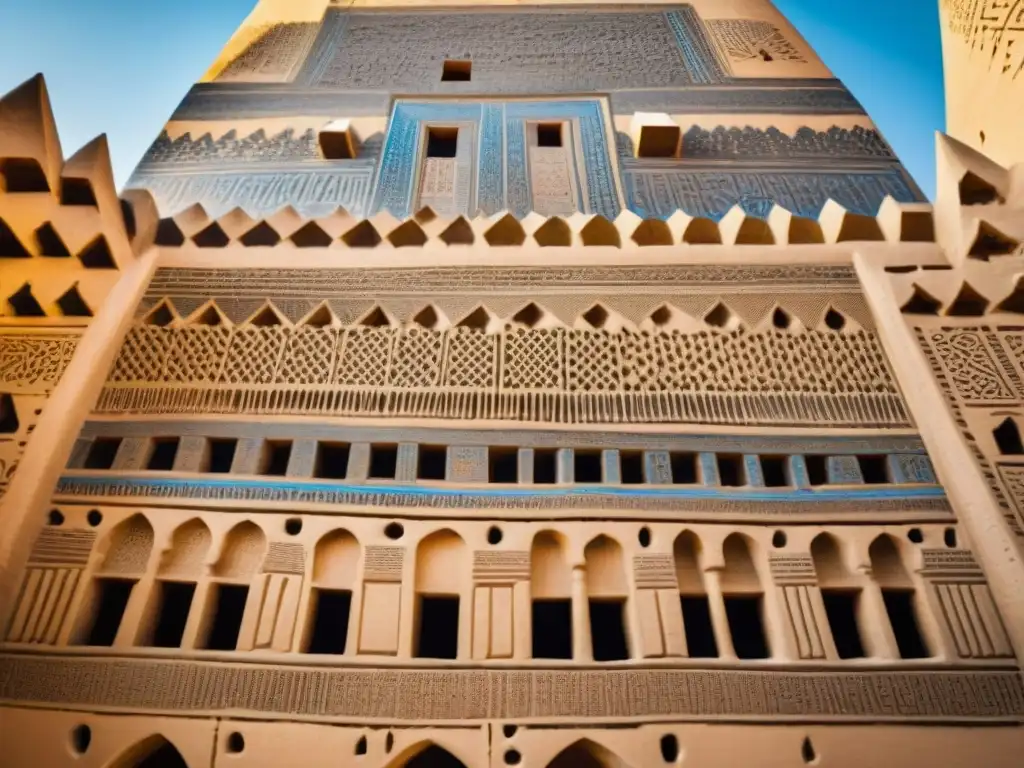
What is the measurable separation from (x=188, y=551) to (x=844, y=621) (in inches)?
69.5

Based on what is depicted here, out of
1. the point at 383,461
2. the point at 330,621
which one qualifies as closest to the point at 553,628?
the point at 330,621

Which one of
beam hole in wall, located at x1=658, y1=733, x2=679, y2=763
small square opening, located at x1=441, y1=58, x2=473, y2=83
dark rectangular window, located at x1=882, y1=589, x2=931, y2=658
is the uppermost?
small square opening, located at x1=441, y1=58, x2=473, y2=83

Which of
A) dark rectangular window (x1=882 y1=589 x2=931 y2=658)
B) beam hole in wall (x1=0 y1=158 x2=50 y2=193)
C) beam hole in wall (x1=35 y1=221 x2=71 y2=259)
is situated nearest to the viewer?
dark rectangular window (x1=882 y1=589 x2=931 y2=658)

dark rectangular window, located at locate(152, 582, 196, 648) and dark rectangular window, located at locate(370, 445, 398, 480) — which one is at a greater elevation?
dark rectangular window, located at locate(370, 445, 398, 480)

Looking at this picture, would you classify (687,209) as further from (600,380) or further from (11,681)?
(11,681)

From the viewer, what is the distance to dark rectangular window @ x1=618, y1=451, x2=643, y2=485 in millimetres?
2209

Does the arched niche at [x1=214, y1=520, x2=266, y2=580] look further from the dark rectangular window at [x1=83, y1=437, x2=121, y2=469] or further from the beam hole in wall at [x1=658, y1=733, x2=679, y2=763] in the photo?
the beam hole in wall at [x1=658, y1=733, x2=679, y2=763]

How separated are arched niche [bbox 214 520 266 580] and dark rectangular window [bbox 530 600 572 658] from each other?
757 millimetres

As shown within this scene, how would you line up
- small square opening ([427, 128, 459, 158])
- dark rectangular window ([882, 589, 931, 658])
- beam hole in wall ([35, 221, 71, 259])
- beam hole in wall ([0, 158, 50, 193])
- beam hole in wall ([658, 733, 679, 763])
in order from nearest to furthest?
beam hole in wall ([658, 733, 679, 763]) → dark rectangular window ([882, 589, 931, 658]) → beam hole in wall ([0, 158, 50, 193]) → beam hole in wall ([35, 221, 71, 259]) → small square opening ([427, 128, 459, 158])

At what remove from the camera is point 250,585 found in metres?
1.92

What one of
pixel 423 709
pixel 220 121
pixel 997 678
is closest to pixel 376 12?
pixel 220 121

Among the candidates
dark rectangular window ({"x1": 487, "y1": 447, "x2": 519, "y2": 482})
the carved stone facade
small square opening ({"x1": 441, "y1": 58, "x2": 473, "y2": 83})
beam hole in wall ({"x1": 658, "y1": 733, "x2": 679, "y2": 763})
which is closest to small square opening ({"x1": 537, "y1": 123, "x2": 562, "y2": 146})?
the carved stone facade

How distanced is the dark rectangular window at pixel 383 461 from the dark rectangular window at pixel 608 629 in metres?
0.71

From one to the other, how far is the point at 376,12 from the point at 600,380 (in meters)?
3.76
